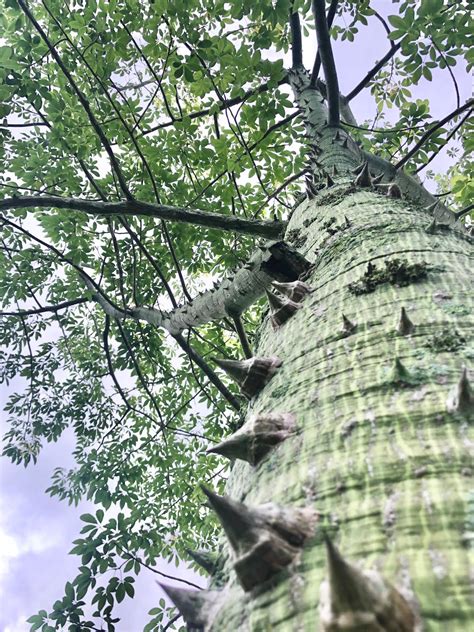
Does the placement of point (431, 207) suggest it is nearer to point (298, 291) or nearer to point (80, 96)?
point (298, 291)

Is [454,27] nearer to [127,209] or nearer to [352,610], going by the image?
[127,209]

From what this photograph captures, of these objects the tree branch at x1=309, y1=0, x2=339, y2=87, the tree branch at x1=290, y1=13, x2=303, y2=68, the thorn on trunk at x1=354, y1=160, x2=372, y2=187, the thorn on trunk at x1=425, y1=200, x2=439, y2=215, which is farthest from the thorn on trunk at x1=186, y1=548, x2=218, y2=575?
the tree branch at x1=290, y1=13, x2=303, y2=68

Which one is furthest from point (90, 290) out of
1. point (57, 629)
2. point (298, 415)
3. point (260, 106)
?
point (298, 415)

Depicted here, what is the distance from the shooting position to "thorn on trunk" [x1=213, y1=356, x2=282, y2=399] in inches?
51.0

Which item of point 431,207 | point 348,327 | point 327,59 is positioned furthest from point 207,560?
point 327,59

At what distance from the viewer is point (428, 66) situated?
3617 mm

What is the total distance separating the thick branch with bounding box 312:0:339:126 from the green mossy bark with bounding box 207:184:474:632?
8.63 feet

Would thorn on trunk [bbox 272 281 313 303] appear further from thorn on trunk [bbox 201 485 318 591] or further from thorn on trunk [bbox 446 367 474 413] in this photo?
thorn on trunk [bbox 201 485 318 591]

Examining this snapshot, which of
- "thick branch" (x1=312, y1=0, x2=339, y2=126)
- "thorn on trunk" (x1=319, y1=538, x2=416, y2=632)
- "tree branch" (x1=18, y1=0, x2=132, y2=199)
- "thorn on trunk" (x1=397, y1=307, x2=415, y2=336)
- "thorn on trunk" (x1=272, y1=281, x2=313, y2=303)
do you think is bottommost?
"thorn on trunk" (x1=319, y1=538, x2=416, y2=632)

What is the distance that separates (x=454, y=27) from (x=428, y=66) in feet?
0.97

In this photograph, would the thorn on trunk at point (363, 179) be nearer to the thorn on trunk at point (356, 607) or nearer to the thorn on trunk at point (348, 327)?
the thorn on trunk at point (348, 327)

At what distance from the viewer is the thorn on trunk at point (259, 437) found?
957 millimetres

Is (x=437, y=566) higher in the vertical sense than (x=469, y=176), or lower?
lower

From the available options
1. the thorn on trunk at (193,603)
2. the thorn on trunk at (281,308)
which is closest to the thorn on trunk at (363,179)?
the thorn on trunk at (281,308)
